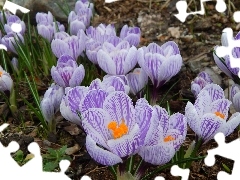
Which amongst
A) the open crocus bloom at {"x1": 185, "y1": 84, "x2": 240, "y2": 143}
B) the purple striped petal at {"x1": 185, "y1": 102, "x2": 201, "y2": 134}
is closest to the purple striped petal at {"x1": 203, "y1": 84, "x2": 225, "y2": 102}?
the open crocus bloom at {"x1": 185, "y1": 84, "x2": 240, "y2": 143}

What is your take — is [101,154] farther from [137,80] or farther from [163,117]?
[137,80]

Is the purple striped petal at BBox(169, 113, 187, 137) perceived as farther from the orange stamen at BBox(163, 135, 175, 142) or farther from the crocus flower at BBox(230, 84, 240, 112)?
the crocus flower at BBox(230, 84, 240, 112)

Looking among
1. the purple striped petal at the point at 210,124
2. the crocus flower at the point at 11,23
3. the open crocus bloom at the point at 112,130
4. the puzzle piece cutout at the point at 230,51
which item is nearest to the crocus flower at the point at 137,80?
the puzzle piece cutout at the point at 230,51

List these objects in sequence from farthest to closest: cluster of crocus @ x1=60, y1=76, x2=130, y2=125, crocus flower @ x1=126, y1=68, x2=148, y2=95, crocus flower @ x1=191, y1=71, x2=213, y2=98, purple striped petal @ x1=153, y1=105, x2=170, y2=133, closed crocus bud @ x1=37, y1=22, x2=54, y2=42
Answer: closed crocus bud @ x1=37, y1=22, x2=54, y2=42 → crocus flower @ x1=191, y1=71, x2=213, y2=98 → crocus flower @ x1=126, y1=68, x2=148, y2=95 → cluster of crocus @ x1=60, y1=76, x2=130, y2=125 → purple striped petal @ x1=153, y1=105, x2=170, y2=133

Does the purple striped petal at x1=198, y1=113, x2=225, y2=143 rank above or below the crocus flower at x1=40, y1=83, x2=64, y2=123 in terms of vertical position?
above

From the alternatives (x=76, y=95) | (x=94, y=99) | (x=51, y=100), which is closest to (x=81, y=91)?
(x=76, y=95)

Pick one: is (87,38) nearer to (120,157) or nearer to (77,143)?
(77,143)

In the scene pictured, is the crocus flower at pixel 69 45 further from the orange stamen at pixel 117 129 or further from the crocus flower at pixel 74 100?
the orange stamen at pixel 117 129

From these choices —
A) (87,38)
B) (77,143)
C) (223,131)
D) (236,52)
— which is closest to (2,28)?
(87,38)
